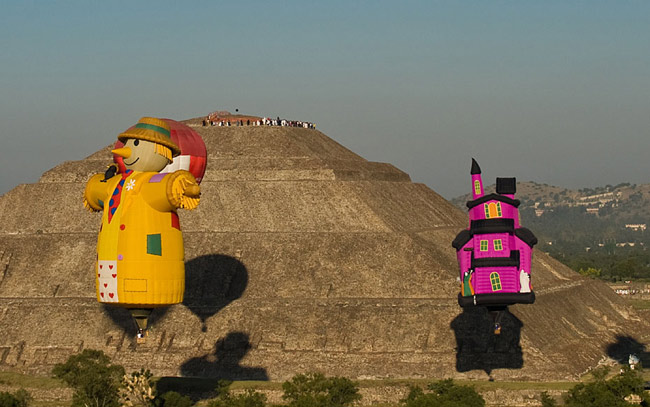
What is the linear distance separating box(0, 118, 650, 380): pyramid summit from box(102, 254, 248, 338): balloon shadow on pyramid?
0.60ft

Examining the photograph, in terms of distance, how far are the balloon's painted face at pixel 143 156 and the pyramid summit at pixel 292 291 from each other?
1320 inches

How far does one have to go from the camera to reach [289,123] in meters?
149

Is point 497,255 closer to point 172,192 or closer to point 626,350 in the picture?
point 172,192

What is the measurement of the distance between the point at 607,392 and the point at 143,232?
1345 inches

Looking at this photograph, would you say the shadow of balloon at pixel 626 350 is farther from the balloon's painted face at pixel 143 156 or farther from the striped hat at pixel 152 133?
the balloon's painted face at pixel 143 156

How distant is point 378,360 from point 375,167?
4686 centimetres

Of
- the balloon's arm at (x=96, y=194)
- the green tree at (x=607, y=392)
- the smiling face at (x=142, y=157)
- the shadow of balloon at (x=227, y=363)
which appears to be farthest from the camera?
the shadow of balloon at (x=227, y=363)

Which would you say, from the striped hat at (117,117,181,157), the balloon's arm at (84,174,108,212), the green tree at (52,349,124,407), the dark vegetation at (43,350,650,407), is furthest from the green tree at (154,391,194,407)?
the striped hat at (117,117,181,157)

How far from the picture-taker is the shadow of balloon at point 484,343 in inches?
3789

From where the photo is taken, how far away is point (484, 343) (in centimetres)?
9762

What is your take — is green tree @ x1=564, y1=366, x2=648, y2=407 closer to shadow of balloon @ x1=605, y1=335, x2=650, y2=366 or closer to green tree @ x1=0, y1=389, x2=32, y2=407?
shadow of balloon @ x1=605, y1=335, x2=650, y2=366

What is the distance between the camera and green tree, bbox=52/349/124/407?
84.3 metres

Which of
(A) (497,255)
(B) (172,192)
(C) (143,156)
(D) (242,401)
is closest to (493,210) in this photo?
(A) (497,255)

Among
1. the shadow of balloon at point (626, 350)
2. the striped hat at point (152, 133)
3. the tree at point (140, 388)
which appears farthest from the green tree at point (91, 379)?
the shadow of balloon at point (626, 350)
